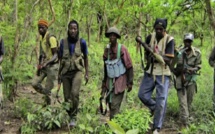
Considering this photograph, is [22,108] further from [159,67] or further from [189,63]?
[189,63]

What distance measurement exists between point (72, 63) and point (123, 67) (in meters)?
0.95

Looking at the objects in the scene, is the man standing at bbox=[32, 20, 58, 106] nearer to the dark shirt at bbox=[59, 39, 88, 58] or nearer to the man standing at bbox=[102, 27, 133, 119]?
the dark shirt at bbox=[59, 39, 88, 58]

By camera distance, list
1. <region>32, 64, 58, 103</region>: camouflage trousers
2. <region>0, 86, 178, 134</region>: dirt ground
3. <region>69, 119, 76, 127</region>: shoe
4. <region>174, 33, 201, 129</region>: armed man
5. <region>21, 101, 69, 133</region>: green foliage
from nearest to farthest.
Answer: <region>21, 101, 69, 133</region>: green foliage, <region>69, 119, 76, 127</region>: shoe, <region>0, 86, 178, 134</region>: dirt ground, <region>174, 33, 201, 129</region>: armed man, <region>32, 64, 58, 103</region>: camouflage trousers

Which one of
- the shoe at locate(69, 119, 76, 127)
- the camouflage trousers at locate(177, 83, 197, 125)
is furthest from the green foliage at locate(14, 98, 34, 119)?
the camouflage trousers at locate(177, 83, 197, 125)

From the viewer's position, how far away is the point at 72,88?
235 inches

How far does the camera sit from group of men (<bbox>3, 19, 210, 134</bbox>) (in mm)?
5492

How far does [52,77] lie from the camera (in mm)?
6770

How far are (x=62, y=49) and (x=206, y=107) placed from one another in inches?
125

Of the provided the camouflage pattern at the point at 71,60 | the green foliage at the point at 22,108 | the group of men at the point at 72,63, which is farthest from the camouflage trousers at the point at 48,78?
the camouflage pattern at the point at 71,60

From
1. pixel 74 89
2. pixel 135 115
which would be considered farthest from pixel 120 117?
pixel 74 89

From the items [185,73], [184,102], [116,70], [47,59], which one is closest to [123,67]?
[116,70]

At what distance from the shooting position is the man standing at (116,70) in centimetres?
551

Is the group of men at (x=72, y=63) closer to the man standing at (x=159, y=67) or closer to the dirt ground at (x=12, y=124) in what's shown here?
the dirt ground at (x=12, y=124)

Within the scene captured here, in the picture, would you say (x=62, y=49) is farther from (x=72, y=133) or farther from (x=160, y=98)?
(x=160, y=98)
